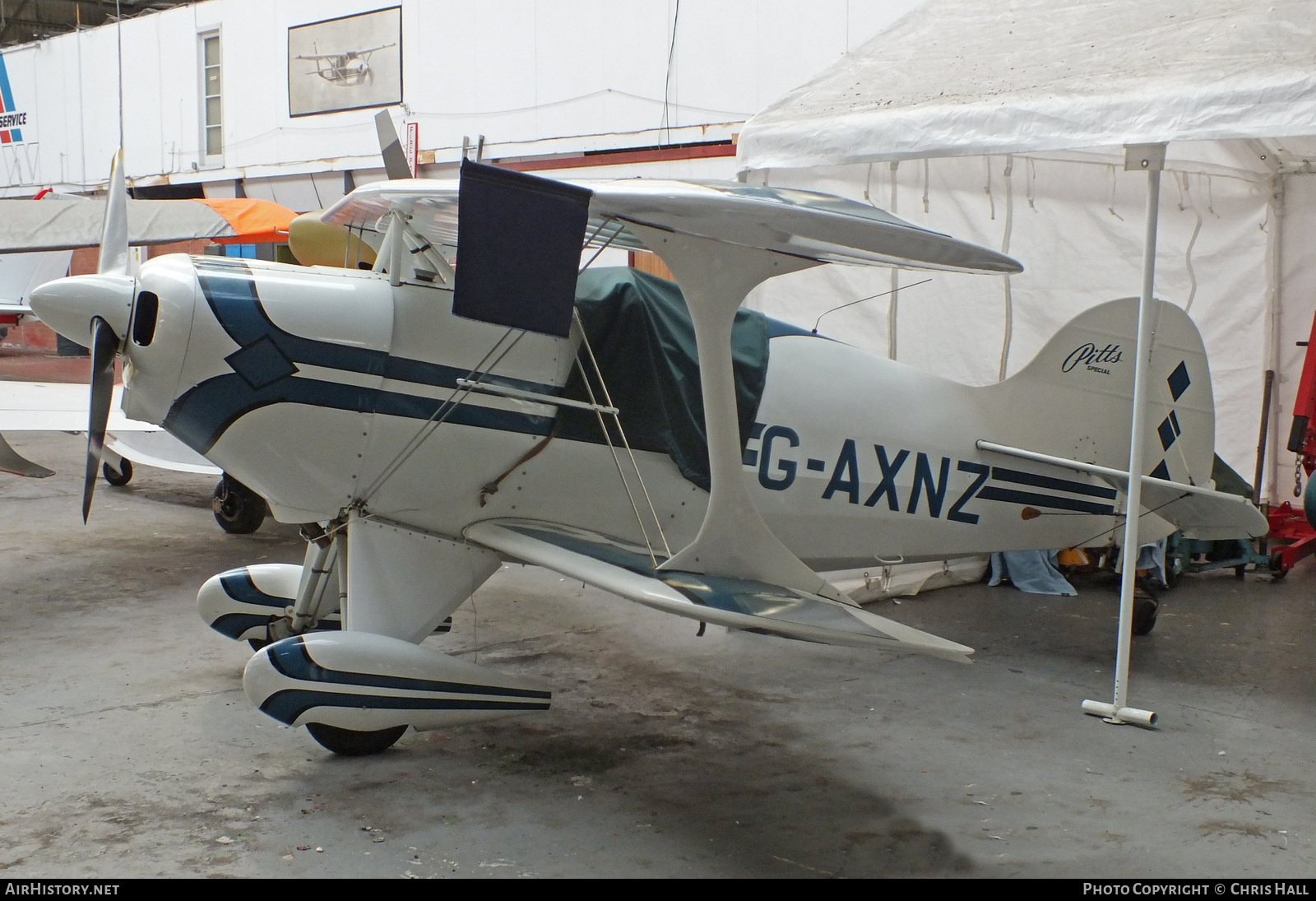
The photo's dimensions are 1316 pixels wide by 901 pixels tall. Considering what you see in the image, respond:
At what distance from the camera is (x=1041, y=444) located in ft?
16.8

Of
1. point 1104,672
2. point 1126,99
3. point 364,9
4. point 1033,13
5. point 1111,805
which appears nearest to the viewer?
point 1111,805

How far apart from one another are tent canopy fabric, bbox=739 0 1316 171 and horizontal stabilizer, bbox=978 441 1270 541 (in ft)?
4.85

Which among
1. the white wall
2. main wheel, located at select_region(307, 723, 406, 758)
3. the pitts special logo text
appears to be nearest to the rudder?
the pitts special logo text

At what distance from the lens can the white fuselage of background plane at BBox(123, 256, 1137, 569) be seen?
3.70 meters

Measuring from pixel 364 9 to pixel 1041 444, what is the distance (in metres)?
13.2

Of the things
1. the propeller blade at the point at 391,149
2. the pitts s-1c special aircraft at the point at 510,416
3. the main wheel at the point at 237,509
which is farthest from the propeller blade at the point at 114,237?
the main wheel at the point at 237,509

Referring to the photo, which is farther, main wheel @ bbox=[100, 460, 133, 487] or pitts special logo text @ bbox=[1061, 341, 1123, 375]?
main wheel @ bbox=[100, 460, 133, 487]

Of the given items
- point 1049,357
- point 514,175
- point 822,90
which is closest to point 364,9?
point 822,90

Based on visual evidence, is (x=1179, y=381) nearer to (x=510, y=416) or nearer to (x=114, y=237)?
(x=510, y=416)

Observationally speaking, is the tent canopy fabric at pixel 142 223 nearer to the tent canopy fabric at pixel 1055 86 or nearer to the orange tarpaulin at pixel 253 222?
the orange tarpaulin at pixel 253 222

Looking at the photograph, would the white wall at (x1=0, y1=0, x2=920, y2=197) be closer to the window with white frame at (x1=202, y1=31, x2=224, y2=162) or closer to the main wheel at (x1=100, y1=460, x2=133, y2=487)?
the window with white frame at (x1=202, y1=31, x2=224, y2=162)

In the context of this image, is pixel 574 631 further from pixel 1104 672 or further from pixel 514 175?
pixel 514 175

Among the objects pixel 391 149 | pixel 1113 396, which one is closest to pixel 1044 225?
pixel 1113 396

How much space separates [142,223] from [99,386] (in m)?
6.91
